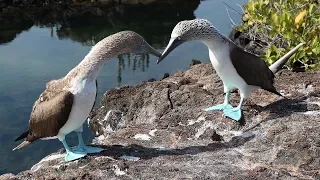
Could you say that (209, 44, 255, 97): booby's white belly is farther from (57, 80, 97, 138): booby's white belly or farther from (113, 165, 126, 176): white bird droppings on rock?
(113, 165, 126, 176): white bird droppings on rock

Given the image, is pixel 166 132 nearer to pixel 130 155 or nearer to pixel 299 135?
pixel 130 155

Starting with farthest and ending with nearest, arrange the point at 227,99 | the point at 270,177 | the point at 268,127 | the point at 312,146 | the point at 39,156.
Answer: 1. the point at 39,156
2. the point at 227,99
3. the point at 268,127
4. the point at 312,146
5. the point at 270,177

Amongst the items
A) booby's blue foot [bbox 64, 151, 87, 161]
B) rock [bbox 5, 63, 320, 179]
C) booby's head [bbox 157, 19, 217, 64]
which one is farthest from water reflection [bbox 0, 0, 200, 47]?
booby's blue foot [bbox 64, 151, 87, 161]

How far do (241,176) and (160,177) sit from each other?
61 cm

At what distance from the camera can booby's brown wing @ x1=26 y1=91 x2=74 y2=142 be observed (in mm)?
3674

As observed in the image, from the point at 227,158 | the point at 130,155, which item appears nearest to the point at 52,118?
the point at 130,155

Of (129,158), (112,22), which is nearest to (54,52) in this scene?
(112,22)

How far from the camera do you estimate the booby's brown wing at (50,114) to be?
3674mm

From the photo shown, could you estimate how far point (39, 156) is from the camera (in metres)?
8.16

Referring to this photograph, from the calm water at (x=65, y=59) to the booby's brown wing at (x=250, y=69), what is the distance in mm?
4093

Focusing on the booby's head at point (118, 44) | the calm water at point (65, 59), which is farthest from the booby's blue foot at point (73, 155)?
the calm water at point (65, 59)

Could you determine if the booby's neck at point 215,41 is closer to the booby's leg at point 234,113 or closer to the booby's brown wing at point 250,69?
the booby's brown wing at point 250,69

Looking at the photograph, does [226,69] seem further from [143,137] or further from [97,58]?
[97,58]

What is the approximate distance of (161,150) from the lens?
162 inches
